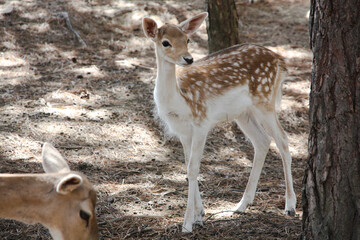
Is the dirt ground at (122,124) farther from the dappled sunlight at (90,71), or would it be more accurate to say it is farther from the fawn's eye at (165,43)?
the fawn's eye at (165,43)

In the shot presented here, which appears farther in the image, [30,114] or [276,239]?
[30,114]

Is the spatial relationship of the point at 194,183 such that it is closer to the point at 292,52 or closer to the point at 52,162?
the point at 52,162

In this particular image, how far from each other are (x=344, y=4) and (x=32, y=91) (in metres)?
5.31

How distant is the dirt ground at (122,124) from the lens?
185 inches

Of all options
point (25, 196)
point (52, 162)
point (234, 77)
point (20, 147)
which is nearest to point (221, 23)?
point (234, 77)

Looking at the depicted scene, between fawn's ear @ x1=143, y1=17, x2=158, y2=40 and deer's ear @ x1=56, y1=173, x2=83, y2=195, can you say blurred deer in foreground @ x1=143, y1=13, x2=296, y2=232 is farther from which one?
deer's ear @ x1=56, y1=173, x2=83, y2=195

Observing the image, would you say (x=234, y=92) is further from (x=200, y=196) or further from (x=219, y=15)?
(x=219, y=15)

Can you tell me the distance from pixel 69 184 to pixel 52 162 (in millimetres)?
548

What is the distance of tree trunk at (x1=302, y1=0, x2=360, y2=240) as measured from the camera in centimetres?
318

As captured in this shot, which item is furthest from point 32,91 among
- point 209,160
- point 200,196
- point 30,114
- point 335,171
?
point 335,171

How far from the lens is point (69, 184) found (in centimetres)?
305

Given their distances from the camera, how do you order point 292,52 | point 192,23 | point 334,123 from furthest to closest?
point 292,52 → point 192,23 → point 334,123

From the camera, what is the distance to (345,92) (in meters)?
3.23

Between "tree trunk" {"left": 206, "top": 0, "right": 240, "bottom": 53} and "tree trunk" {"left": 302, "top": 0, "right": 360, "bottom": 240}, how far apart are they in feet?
12.4
